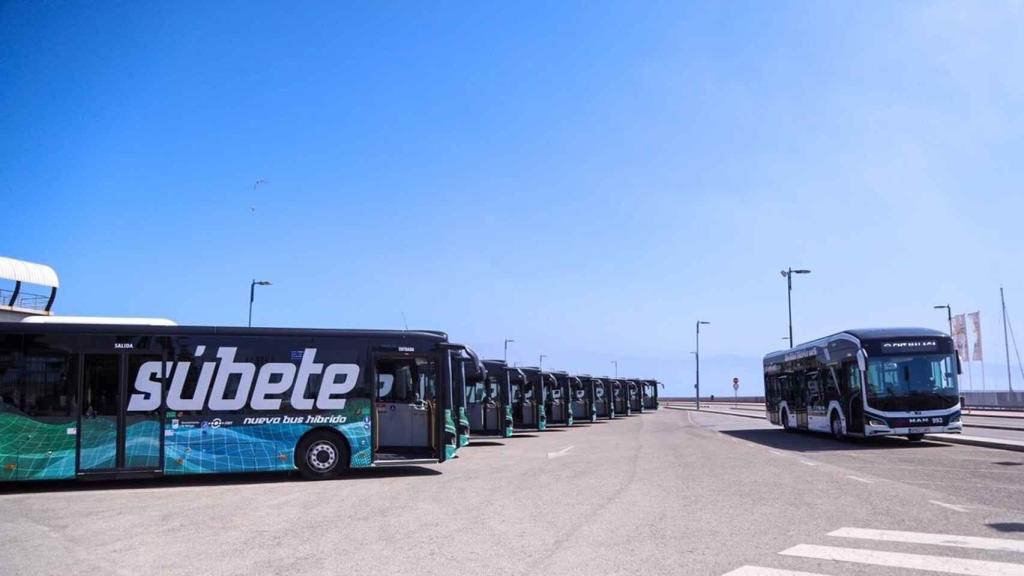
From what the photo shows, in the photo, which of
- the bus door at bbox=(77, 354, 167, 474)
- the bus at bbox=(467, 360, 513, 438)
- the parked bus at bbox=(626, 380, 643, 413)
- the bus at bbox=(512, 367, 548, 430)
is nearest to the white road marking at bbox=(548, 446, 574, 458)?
the bus at bbox=(467, 360, 513, 438)

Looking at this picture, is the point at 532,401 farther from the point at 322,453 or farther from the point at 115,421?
the point at 115,421

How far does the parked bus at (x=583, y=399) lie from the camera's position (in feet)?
134

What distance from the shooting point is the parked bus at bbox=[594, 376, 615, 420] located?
149 ft

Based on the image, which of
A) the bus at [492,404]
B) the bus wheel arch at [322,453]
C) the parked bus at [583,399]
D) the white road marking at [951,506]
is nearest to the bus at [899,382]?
the bus at [492,404]

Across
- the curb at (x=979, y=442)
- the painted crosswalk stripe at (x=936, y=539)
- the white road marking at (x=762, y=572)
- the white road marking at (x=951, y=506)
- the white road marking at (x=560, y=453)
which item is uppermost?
the white road marking at (x=762, y=572)

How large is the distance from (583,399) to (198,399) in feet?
95.9

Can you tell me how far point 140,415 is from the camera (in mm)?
14328

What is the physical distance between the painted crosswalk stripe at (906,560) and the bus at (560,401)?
91.7 ft

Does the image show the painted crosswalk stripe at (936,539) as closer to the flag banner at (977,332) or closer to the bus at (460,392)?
the bus at (460,392)

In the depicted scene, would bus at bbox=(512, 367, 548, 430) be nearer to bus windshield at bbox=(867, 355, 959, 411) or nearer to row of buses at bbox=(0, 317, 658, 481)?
bus windshield at bbox=(867, 355, 959, 411)

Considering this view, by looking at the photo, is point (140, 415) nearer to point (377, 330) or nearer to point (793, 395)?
point (377, 330)

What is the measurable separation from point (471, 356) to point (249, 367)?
5.80 meters

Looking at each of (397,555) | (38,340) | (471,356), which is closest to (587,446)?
(471,356)

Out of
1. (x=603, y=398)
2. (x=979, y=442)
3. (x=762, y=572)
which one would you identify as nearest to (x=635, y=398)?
(x=603, y=398)
